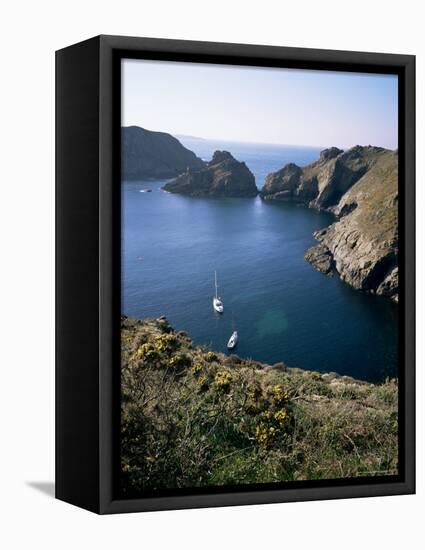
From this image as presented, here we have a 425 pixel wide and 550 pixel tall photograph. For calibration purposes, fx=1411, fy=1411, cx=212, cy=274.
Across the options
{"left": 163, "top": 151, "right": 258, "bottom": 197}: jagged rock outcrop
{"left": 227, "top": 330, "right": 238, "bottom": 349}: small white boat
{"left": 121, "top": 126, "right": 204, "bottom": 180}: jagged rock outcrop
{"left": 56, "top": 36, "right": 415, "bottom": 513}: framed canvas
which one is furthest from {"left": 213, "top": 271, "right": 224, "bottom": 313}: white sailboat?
{"left": 121, "top": 126, "right": 204, "bottom": 180}: jagged rock outcrop

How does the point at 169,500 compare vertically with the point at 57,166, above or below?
below

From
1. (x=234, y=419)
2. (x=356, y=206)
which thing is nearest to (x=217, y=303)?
(x=234, y=419)

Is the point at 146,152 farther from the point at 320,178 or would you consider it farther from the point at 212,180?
the point at 320,178

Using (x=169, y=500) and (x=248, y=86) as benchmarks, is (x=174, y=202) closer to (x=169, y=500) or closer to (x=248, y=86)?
(x=248, y=86)

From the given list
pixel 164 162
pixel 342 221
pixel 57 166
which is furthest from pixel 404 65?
pixel 57 166

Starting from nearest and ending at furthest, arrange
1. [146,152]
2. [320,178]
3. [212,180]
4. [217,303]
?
[146,152], [217,303], [212,180], [320,178]

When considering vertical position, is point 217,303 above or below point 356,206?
below

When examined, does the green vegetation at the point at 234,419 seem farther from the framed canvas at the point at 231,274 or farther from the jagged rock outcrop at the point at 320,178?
the jagged rock outcrop at the point at 320,178
